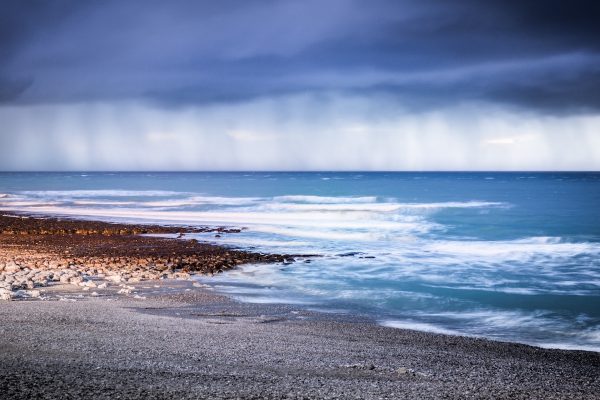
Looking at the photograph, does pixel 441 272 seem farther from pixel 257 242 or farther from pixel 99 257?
pixel 99 257

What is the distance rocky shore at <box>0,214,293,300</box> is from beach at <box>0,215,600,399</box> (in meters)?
0.59

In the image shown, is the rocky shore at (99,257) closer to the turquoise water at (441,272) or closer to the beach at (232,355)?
the beach at (232,355)

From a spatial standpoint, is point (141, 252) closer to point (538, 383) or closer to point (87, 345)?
point (87, 345)

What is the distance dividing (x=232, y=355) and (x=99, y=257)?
39.5 ft

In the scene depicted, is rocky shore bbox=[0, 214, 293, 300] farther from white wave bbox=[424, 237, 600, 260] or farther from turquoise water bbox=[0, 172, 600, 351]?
white wave bbox=[424, 237, 600, 260]

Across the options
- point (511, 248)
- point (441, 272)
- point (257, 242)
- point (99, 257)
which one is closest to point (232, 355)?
point (441, 272)

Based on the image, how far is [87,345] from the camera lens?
707cm

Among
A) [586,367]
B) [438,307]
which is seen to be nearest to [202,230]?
[438,307]

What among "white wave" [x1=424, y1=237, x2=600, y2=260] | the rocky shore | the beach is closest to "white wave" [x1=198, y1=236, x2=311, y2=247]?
the rocky shore

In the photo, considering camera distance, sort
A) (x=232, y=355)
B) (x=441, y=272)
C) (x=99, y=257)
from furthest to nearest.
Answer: (x=99, y=257) → (x=441, y=272) → (x=232, y=355)

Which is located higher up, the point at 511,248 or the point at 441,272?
the point at 511,248

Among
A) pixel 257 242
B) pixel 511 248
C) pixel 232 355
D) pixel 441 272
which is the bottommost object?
pixel 441 272

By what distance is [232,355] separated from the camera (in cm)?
703

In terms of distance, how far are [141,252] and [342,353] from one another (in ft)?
43.0
